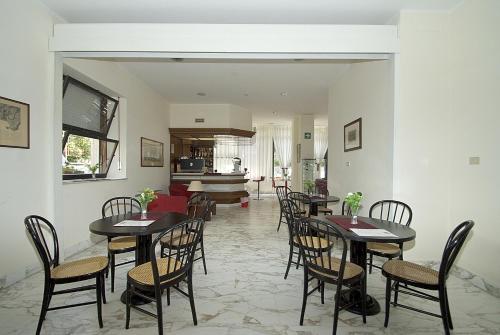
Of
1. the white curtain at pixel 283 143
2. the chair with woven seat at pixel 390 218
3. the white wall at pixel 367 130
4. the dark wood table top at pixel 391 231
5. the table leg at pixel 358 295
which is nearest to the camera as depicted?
the dark wood table top at pixel 391 231

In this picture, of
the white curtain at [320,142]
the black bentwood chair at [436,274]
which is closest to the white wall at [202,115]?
the white curtain at [320,142]

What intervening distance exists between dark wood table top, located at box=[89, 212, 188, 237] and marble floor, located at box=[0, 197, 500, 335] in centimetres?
74

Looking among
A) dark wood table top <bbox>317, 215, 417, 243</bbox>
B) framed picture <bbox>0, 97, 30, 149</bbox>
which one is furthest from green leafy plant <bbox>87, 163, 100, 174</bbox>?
dark wood table top <bbox>317, 215, 417, 243</bbox>

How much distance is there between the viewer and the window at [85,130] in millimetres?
4089

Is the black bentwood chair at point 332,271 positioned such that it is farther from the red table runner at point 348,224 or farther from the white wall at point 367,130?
the white wall at point 367,130

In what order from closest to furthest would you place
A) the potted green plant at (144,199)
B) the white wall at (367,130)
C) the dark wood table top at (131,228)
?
the dark wood table top at (131,228) < the potted green plant at (144,199) < the white wall at (367,130)

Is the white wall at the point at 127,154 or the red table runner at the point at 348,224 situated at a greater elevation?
the white wall at the point at 127,154

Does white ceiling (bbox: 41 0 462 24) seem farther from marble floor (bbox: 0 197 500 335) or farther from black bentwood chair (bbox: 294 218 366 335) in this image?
marble floor (bbox: 0 197 500 335)

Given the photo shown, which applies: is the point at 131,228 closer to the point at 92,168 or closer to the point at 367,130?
the point at 92,168

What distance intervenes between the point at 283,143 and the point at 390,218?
849 cm

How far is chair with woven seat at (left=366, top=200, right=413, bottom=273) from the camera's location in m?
2.75

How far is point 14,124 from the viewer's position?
9.47ft

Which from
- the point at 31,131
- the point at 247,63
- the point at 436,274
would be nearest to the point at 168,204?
the point at 31,131

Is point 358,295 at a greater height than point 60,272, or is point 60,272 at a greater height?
point 60,272
